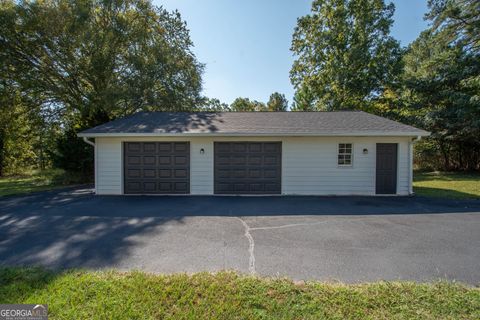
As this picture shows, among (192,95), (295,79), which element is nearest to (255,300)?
(192,95)

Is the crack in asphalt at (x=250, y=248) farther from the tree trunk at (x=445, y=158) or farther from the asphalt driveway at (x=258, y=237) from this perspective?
the tree trunk at (x=445, y=158)

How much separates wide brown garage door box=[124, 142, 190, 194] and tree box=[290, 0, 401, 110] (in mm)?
14607

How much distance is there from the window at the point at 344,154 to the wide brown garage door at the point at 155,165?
230 inches

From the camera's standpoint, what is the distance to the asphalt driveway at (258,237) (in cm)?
330

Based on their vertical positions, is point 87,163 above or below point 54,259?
above

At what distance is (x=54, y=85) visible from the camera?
14.1 meters

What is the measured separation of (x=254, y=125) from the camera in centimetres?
925

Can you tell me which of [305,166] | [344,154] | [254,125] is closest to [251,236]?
[305,166]

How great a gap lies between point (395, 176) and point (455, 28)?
15.4 m

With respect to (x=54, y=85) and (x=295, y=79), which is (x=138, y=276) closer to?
(x=54, y=85)

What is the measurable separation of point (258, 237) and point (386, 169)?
672 centimetres

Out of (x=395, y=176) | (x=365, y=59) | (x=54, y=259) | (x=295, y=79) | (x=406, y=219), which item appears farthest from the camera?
(x=295, y=79)

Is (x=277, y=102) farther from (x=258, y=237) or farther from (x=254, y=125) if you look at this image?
(x=258, y=237)

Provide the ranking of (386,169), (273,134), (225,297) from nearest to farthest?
(225,297) → (273,134) → (386,169)
